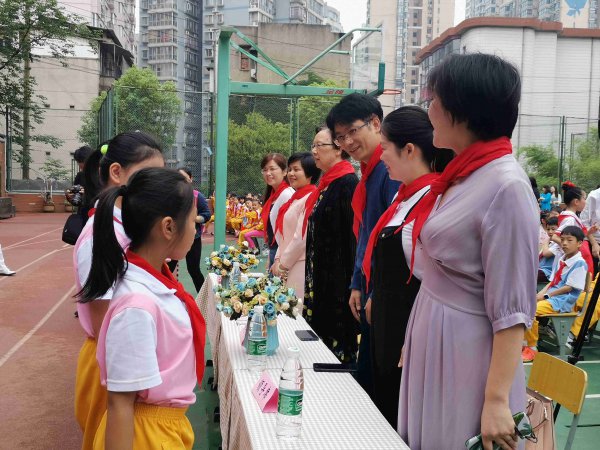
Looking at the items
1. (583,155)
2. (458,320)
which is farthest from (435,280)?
(583,155)

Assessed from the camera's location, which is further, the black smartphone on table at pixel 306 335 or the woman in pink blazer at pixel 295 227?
the woman in pink blazer at pixel 295 227

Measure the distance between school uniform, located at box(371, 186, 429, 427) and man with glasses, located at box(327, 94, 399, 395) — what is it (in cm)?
56

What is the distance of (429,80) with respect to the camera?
1730mm

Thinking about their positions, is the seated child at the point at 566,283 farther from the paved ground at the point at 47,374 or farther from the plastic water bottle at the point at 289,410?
the plastic water bottle at the point at 289,410

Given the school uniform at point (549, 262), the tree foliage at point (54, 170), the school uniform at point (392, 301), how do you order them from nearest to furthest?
the school uniform at point (392, 301) < the school uniform at point (549, 262) < the tree foliage at point (54, 170)

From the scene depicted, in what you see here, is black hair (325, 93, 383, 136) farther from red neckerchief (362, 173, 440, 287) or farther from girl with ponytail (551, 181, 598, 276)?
girl with ponytail (551, 181, 598, 276)

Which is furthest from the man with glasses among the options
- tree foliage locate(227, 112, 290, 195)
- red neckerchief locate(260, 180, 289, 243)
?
tree foliage locate(227, 112, 290, 195)

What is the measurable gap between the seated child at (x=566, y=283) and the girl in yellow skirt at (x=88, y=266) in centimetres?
397

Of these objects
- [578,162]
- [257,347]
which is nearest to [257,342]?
[257,347]

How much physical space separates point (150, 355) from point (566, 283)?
4.92 meters

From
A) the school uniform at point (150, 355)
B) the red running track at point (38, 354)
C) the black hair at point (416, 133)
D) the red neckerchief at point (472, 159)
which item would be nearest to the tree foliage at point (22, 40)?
the red running track at point (38, 354)

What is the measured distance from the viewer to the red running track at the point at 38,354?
152 inches

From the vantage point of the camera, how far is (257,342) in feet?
8.94

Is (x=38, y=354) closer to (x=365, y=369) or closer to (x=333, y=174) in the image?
(x=333, y=174)
